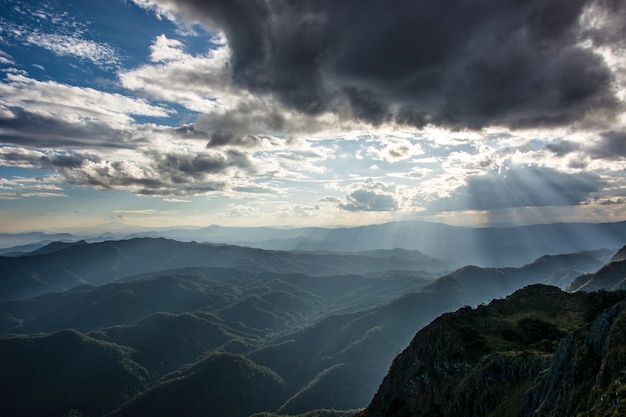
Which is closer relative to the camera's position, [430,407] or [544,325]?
[430,407]

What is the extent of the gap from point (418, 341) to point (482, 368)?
1208 inches

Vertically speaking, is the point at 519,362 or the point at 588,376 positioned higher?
the point at 588,376

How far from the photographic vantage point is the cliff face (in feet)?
146

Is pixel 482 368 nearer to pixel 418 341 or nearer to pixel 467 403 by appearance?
pixel 467 403

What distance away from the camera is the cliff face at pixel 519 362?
44625 millimetres

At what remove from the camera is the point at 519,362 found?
65.9 m

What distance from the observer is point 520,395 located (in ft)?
200

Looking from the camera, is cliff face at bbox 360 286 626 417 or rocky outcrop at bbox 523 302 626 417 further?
cliff face at bbox 360 286 626 417

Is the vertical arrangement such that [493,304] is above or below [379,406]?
above

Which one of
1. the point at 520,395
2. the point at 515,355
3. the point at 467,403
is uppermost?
the point at 515,355

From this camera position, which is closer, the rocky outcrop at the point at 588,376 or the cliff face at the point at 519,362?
the rocky outcrop at the point at 588,376

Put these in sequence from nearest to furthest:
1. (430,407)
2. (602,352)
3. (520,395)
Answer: (602,352) → (520,395) → (430,407)

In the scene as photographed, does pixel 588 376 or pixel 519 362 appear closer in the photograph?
pixel 588 376

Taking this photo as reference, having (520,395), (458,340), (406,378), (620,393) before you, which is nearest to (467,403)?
(520,395)
